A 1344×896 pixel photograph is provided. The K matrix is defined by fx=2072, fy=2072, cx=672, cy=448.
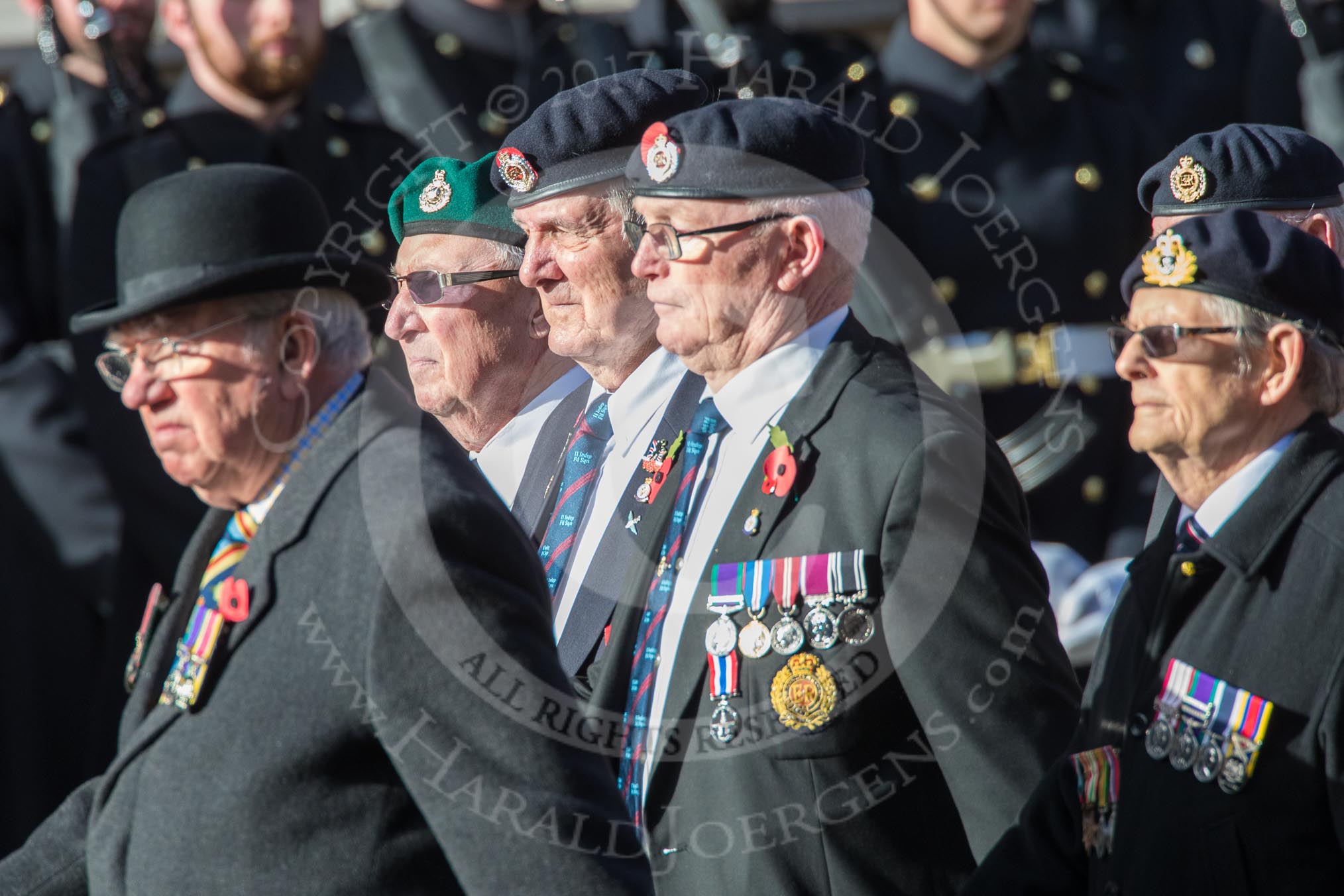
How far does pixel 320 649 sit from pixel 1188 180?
2036 millimetres

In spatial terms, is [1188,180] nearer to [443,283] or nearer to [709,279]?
[709,279]

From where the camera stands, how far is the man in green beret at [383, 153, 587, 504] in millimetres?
4152

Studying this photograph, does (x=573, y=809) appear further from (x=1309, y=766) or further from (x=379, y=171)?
(x=379, y=171)

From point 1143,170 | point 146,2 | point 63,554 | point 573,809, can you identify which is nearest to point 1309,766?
point 573,809

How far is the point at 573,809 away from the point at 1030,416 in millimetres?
3047

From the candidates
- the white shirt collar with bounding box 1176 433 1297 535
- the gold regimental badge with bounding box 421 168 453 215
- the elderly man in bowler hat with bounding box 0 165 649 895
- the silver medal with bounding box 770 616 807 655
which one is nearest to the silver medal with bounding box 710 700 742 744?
the silver medal with bounding box 770 616 807 655

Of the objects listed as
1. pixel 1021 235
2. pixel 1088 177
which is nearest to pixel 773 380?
pixel 1021 235

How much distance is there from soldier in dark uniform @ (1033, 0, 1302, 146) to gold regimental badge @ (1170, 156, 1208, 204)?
2215 millimetres

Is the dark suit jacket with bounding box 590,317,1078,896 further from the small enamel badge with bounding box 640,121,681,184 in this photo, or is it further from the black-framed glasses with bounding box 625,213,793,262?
the small enamel badge with bounding box 640,121,681,184

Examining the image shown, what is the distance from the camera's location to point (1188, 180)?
3.97 metres

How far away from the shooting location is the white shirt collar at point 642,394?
3.82 m

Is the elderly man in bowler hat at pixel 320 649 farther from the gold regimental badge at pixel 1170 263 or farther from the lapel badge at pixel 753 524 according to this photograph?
the gold regimental badge at pixel 1170 263

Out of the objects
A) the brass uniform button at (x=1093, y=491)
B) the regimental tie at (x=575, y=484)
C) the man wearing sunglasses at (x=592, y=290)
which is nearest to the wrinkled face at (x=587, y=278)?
the man wearing sunglasses at (x=592, y=290)

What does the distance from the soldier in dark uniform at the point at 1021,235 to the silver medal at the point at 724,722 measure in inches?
80.7
